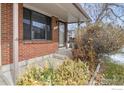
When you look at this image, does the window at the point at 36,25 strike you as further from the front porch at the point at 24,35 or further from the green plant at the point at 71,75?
the green plant at the point at 71,75

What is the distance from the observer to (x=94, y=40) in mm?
10211

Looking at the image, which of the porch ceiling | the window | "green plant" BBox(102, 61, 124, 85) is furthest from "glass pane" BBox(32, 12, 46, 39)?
"green plant" BBox(102, 61, 124, 85)

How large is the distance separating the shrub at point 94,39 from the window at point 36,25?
73.0 inches

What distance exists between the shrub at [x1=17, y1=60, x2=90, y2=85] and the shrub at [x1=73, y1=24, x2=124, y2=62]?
1.98 m

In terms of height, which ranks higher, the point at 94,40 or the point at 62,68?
→ the point at 94,40

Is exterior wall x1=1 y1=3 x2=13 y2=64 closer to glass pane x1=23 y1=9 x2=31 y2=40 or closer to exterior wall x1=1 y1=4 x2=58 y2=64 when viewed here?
exterior wall x1=1 y1=4 x2=58 y2=64

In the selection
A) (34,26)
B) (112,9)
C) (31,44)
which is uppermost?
(112,9)

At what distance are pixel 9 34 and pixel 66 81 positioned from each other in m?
2.24

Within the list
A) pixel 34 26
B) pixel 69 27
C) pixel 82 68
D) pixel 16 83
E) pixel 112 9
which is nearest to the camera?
pixel 16 83

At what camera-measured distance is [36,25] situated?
11453 mm

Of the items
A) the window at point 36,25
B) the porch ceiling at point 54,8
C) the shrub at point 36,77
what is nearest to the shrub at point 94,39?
the porch ceiling at point 54,8

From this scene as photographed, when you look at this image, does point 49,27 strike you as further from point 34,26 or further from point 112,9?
point 112,9

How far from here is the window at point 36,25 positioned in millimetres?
10008
